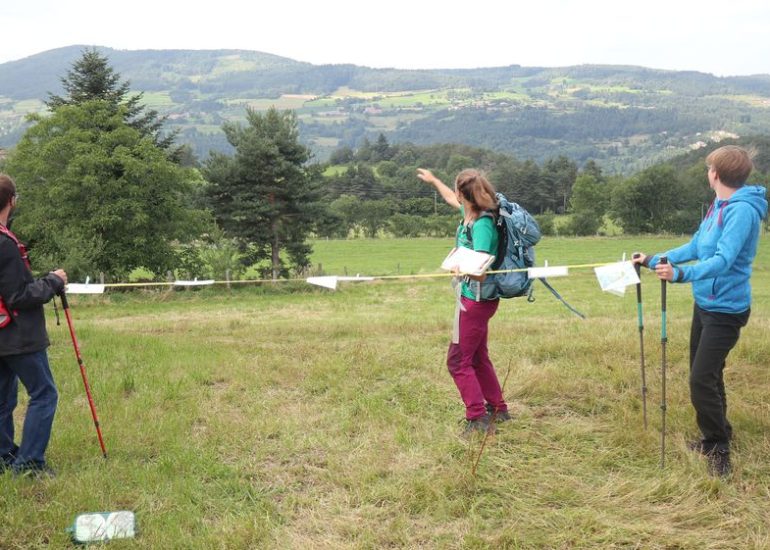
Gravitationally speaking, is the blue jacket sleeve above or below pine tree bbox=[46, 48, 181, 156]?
below

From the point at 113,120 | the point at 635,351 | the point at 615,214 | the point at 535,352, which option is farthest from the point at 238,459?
the point at 615,214

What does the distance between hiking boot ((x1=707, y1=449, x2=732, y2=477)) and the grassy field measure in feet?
0.32

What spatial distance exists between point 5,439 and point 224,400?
2.11 meters

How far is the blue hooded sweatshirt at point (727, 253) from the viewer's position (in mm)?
4238

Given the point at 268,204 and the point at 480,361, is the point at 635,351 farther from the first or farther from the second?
the point at 268,204

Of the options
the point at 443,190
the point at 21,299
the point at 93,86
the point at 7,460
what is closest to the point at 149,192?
the point at 93,86

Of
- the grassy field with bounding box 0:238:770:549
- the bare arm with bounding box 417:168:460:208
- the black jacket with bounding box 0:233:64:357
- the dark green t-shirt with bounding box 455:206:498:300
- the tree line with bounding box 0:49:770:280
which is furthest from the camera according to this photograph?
the tree line with bounding box 0:49:770:280

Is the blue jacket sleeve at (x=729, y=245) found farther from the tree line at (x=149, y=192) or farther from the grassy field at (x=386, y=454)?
the tree line at (x=149, y=192)

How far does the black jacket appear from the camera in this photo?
4316 millimetres

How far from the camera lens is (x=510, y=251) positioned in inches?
205

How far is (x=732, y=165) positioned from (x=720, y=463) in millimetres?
2172

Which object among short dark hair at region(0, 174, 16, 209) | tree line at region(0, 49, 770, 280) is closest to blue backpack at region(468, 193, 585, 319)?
short dark hair at region(0, 174, 16, 209)

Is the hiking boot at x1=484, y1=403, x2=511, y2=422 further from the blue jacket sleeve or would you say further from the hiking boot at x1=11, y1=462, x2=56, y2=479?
the hiking boot at x1=11, y1=462, x2=56, y2=479

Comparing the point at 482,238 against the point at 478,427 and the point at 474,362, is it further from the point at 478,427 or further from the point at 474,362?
the point at 478,427
